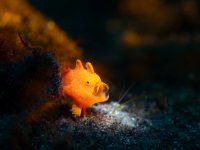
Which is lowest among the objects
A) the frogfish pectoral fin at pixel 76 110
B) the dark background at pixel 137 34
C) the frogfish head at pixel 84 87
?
the frogfish pectoral fin at pixel 76 110

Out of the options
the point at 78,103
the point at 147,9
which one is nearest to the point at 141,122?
the point at 78,103

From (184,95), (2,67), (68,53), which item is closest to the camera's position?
(2,67)

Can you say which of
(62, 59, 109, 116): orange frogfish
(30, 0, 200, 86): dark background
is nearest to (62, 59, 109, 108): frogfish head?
(62, 59, 109, 116): orange frogfish

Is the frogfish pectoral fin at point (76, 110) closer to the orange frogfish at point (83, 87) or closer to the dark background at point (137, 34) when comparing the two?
the orange frogfish at point (83, 87)

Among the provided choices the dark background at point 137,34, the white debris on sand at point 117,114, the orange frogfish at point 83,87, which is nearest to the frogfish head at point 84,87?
the orange frogfish at point 83,87

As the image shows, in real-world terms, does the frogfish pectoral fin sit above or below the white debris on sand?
below

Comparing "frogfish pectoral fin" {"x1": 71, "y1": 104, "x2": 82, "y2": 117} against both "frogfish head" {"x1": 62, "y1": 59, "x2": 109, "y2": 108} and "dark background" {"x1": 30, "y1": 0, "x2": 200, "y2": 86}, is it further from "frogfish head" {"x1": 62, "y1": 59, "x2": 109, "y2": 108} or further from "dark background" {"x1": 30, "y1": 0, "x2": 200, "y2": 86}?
"dark background" {"x1": 30, "y1": 0, "x2": 200, "y2": 86}

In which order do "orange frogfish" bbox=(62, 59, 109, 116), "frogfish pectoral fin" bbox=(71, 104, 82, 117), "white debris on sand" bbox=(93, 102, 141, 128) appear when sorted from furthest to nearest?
"white debris on sand" bbox=(93, 102, 141, 128)
"frogfish pectoral fin" bbox=(71, 104, 82, 117)
"orange frogfish" bbox=(62, 59, 109, 116)

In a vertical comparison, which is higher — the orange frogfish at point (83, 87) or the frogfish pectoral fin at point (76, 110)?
the orange frogfish at point (83, 87)

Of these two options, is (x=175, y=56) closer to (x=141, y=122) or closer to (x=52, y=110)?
(x=141, y=122)
